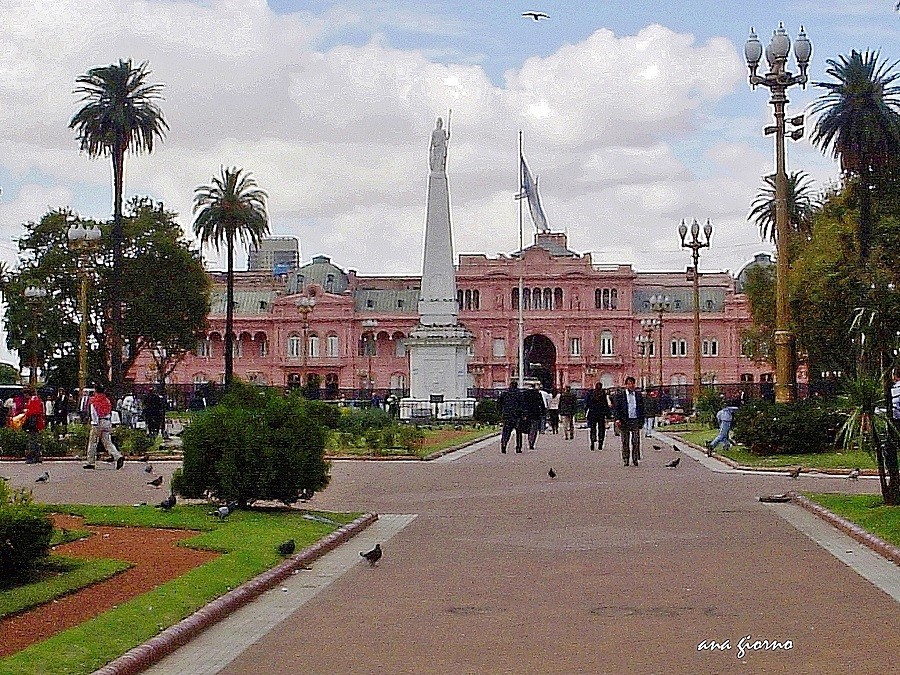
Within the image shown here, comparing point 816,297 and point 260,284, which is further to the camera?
point 260,284

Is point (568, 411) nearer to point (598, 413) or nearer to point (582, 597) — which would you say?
point (598, 413)

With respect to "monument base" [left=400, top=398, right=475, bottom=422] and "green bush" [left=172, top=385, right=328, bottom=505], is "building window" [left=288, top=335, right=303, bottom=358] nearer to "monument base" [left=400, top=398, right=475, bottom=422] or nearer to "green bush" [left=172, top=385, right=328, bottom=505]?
"monument base" [left=400, top=398, right=475, bottom=422]

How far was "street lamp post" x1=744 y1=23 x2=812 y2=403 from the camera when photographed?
28.9 metres

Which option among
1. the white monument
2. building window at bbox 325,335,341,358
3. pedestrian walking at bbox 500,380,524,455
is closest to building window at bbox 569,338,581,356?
building window at bbox 325,335,341,358

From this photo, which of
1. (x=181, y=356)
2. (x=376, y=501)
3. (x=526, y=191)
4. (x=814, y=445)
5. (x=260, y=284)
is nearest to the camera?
(x=376, y=501)

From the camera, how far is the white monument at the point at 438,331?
6094 cm

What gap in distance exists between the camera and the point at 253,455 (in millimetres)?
17906

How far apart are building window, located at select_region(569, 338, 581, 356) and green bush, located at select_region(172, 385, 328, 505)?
101 m

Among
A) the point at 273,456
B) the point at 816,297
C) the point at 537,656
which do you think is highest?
the point at 816,297

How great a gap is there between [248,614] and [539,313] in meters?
107

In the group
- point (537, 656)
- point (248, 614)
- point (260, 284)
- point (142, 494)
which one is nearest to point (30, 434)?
point (142, 494)

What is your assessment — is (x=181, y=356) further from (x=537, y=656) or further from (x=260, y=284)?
(x=537, y=656)

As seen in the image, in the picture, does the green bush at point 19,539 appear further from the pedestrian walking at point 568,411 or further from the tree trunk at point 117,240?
the tree trunk at point 117,240

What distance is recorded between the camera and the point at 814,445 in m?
30.7
